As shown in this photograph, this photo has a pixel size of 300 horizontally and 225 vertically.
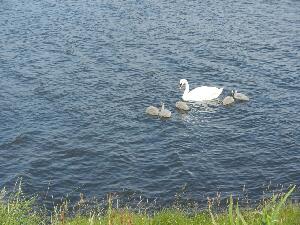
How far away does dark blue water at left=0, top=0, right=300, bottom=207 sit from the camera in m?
21.9

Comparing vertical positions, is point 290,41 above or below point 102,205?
above

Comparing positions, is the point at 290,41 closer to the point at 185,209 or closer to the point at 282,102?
the point at 282,102

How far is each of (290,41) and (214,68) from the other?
7.82 meters

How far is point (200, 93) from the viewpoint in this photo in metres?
29.6

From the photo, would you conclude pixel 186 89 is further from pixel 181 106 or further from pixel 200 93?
pixel 181 106

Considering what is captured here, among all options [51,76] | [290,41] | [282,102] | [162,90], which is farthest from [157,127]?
[290,41]

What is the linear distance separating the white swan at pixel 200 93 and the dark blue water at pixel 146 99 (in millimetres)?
622

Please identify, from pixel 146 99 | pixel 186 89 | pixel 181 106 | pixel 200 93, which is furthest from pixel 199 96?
pixel 146 99

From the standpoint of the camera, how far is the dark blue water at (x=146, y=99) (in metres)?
21.9

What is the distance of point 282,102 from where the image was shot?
93.4 feet

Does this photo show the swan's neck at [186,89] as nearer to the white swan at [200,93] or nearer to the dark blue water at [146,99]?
the white swan at [200,93]

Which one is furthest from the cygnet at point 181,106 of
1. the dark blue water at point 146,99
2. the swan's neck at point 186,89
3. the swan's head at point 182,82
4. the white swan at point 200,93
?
the swan's head at point 182,82

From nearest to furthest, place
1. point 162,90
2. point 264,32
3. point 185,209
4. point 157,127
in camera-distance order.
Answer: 1. point 185,209
2. point 157,127
3. point 162,90
4. point 264,32

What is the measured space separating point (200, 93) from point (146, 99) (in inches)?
129
